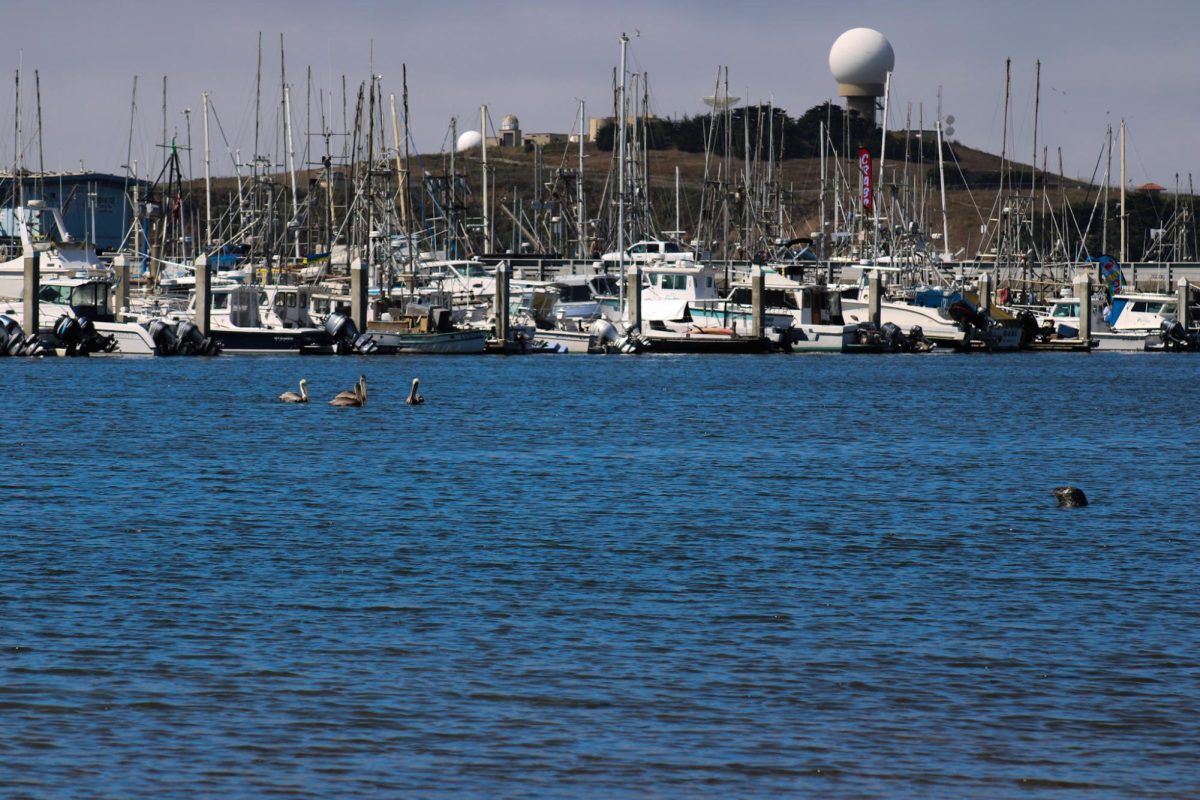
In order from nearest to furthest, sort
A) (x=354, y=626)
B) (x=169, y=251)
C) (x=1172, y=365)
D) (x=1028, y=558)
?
(x=354, y=626) < (x=1028, y=558) < (x=1172, y=365) < (x=169, y=251)

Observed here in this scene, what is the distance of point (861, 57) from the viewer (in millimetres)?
192500

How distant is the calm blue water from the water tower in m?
156

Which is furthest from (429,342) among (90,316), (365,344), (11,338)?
(11,338)

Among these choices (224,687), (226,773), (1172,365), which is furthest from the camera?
(1172,365)

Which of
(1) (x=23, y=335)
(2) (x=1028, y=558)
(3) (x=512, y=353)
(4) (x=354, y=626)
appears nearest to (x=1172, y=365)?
(3) (x=512, y=353)

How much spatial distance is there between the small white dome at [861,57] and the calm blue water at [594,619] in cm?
15573

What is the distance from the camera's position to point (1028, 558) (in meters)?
22.6

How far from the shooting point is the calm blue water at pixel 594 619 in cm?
1251

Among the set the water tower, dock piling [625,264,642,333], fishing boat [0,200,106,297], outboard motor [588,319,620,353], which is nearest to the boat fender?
fishing boat [0,200,106,297]

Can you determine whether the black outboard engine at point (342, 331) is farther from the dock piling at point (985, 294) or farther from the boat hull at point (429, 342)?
the dock piling at point (985, 294)

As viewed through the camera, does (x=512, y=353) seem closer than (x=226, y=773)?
No

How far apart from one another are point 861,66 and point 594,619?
181757mm

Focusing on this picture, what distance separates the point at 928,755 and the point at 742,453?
25.8m

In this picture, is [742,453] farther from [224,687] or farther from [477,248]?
[477,248]
